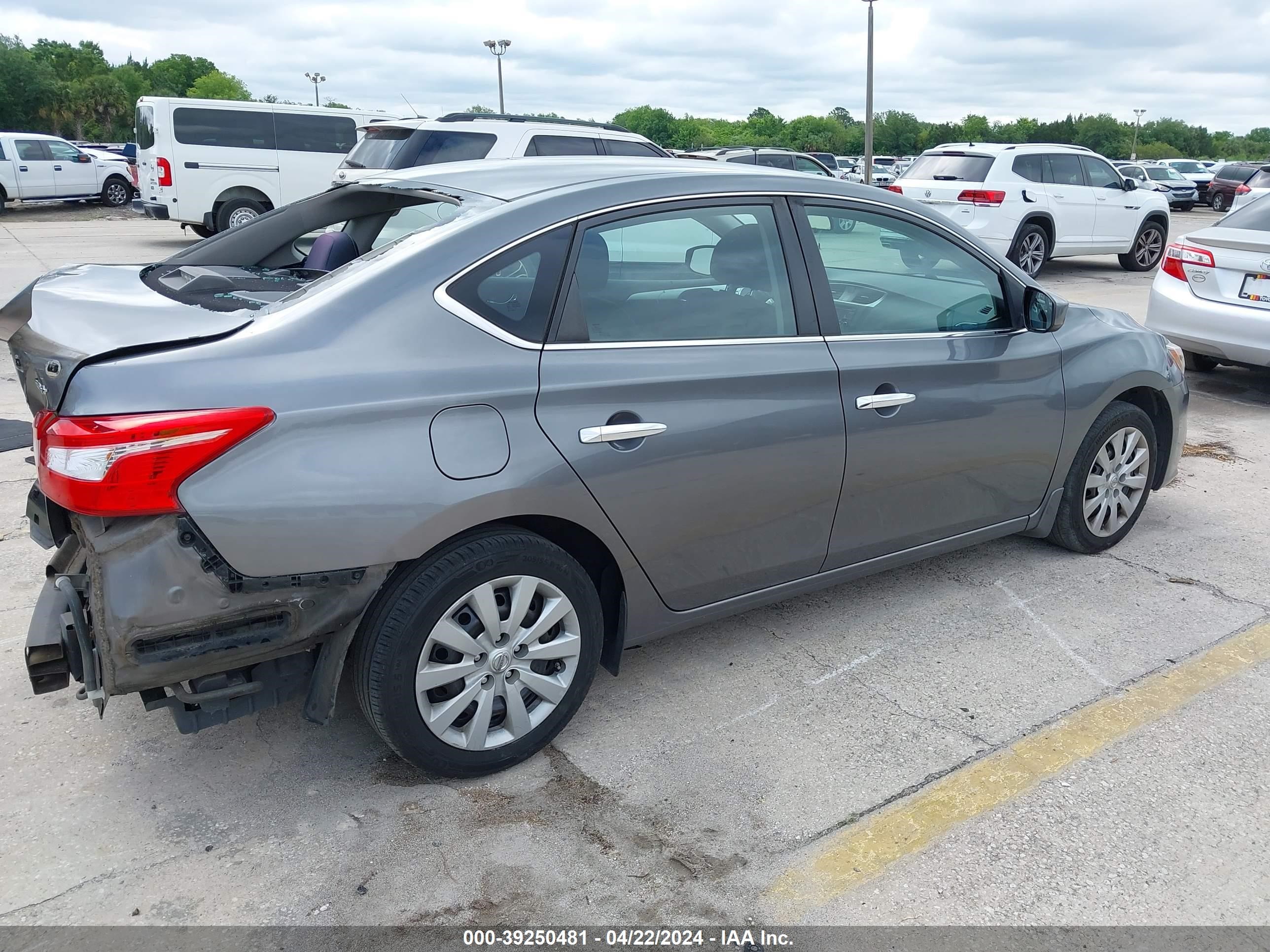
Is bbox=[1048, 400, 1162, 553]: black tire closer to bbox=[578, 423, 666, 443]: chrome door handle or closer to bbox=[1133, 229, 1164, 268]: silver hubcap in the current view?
bbox=[578, 423, 666, 443]: chrome door handle

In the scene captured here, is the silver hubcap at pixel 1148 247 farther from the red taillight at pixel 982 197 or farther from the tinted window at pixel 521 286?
the tinted window at pixel 521 286

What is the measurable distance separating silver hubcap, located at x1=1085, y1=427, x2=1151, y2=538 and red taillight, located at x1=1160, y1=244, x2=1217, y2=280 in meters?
3.62

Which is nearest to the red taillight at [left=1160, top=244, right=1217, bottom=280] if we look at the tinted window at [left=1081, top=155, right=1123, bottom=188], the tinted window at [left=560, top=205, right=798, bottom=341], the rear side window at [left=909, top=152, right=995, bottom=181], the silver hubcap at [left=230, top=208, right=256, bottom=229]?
the tinted window at [left=560, top=205, right=798, bottom=341]

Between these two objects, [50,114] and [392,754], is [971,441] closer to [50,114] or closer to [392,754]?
[392,754]

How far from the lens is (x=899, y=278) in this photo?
3.84 m

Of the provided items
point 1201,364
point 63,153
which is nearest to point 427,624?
→ point 1201,364

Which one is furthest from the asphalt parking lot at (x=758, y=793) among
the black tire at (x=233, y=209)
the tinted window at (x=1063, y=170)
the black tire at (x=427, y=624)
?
the black tire at (x=233, y=209)

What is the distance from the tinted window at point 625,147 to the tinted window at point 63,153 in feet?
55.8

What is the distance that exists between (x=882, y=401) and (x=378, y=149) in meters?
9.08

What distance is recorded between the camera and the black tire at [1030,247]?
46.0ft

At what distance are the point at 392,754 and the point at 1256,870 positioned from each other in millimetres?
2333

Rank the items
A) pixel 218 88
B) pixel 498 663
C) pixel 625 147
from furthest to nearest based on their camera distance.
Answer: pixel 218 88 → pixel 625 147 → pixel 498 663

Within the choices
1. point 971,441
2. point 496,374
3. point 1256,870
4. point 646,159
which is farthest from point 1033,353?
point 496,374

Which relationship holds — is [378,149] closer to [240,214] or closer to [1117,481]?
[240,214]
